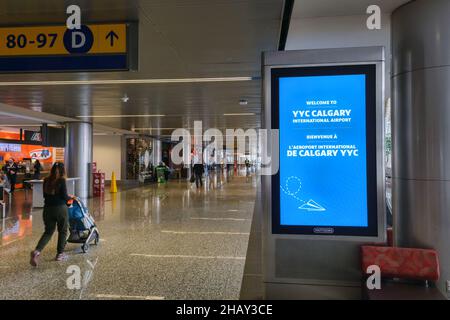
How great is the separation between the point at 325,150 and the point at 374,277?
1150 mm

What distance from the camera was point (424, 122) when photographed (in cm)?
329

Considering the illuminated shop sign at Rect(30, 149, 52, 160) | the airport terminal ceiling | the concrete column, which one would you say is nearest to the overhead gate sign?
the airport terminal ceiling

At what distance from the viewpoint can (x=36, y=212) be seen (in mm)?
9609

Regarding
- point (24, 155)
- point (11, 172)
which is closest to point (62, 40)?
point (11, 172)

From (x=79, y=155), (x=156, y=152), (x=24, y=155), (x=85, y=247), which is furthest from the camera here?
(x=156, y=152)

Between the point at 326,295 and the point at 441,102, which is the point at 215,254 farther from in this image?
the point at 441,102

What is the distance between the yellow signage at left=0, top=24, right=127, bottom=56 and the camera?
3307mm

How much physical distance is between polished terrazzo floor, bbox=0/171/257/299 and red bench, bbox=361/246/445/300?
1.55m

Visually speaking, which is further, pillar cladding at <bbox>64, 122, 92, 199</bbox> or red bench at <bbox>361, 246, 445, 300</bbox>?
pillar cladding at <bbox>64, 122, 92, 199</bbox>

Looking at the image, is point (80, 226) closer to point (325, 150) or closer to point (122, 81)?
point (122, 81)

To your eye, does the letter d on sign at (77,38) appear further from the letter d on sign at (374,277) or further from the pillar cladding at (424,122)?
the letter d on sign at (374,277)

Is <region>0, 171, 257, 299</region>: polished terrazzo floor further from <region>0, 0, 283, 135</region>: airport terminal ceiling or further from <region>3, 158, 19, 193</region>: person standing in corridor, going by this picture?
<region>3, 158, 19, 193</region>: person standing in corridor

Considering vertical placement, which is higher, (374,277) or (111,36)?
(111,36)
